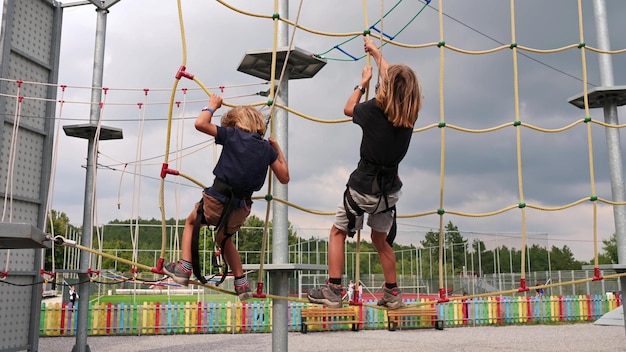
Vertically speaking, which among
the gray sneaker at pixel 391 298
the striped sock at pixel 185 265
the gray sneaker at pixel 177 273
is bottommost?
the gray sneaker at pixel 391 298

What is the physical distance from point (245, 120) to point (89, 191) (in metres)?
4.77

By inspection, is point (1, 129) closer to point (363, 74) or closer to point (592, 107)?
point (363, 74)

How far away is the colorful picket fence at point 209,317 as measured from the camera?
11422mm

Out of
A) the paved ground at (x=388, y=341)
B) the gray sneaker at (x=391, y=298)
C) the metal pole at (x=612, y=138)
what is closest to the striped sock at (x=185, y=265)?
the gray sneaker at (x=391, y=298)

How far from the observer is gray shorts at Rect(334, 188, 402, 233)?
3.29 m

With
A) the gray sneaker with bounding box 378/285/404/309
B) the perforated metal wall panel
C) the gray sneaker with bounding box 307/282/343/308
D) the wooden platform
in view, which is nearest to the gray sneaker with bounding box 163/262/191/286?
the gray sneaker with bounding box 307/282/343/308

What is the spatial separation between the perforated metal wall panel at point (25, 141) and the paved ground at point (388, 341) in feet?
8.61

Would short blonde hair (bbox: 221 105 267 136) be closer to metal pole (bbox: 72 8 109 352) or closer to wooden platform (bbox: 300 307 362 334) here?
metal pole (bbox: 72 8 109 352)

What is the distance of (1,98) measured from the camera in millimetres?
6309

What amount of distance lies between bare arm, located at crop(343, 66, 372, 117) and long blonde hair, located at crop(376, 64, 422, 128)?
231 millimetres

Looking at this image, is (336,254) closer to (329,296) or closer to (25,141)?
(329,296)

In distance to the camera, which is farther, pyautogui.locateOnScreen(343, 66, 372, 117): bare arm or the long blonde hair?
pyautogui.locateOnScreen(343, 66, 372, 117): bare arm

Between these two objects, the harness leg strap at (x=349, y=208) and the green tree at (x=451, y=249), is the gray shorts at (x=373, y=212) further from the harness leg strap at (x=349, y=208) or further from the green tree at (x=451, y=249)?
the green tree at (x=451, y=249)

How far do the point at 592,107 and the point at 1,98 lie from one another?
650cm
